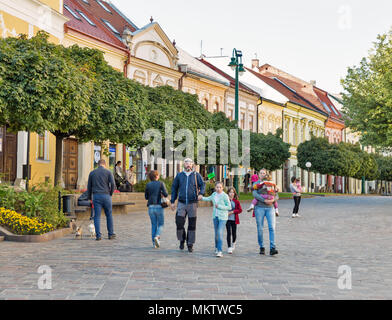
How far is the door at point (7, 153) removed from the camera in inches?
971

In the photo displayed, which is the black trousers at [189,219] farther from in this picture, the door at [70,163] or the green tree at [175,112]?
the door at [70,163]

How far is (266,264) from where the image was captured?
31.6 feet

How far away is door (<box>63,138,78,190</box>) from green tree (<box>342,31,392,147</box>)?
51.4 ft

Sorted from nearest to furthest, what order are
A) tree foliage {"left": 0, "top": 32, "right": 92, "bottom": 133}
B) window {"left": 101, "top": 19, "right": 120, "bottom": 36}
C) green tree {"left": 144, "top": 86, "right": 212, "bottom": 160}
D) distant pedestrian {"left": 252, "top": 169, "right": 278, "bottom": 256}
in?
1. distant pedestrian {"left": 252, "top": 169, "right": 278, "bottom": 256}
2. tree foliage {"left": 0, "top": 32, "right": 92, "bottom": 133}
3. green tree {"left": 144, "top": 86, "right": 212, "bottom": 160}
4. window {"left": 101, "top": 19, "right": 120, "bottom": 36}

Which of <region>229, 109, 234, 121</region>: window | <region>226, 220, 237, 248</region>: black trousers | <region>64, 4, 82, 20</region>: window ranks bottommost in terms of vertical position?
<region>226, 220, 237, 248</region>: black trousers

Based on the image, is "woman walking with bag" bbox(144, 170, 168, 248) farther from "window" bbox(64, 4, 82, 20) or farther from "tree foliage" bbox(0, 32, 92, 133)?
"window" bbox(64, 4, 82, 20)

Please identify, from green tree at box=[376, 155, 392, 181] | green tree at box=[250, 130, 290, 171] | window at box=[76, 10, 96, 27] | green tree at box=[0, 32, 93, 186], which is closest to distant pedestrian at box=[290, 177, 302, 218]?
green tree at box=[0, 32, 93, 186]

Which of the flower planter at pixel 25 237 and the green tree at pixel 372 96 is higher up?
the green tree at pixel 372 96

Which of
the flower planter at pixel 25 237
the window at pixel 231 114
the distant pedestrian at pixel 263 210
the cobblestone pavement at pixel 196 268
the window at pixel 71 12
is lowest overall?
the cobblestone pavement at pixel 196 268

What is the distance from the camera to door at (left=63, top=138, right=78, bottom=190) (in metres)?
30.8

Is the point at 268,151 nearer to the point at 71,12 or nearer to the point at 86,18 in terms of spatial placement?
the point at 86,18

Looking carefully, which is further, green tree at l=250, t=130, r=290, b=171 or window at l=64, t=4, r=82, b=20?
green tree at l=250, t=130, r=290, b=171

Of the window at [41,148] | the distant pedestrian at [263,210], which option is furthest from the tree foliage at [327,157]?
the distant pedestrian at [263,210]
